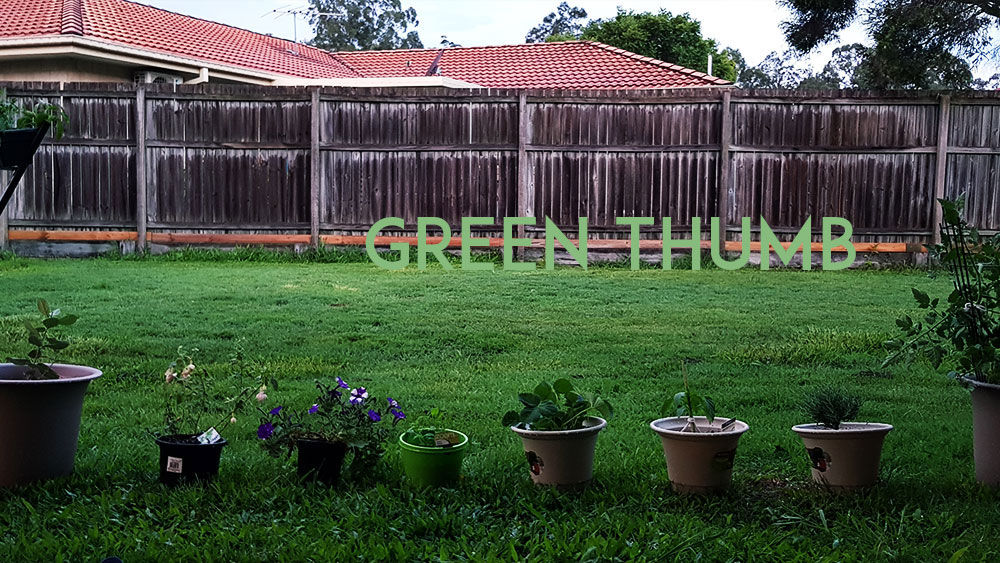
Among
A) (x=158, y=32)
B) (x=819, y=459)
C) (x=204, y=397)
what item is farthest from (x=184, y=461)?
(x=158, y=32)

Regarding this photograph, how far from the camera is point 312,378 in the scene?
16.4ft

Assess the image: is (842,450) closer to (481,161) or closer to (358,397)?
(358,397)

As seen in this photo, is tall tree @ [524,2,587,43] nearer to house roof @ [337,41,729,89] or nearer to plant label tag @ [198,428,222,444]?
house roof @ [337,41,729,89]

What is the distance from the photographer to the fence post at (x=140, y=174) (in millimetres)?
11570

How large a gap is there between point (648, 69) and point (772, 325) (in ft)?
38.1

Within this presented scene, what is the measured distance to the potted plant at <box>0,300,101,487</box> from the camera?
10.5 ft

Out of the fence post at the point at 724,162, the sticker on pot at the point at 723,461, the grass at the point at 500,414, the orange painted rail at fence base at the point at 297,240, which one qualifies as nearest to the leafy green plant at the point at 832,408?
the grass at the point at 500,414

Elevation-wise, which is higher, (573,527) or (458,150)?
(458,150)

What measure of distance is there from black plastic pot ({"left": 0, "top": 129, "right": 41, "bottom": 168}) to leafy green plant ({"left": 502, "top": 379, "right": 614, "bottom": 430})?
1.90 metres

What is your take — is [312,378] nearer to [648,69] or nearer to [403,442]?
[403,442]

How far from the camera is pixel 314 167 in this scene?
1163cm

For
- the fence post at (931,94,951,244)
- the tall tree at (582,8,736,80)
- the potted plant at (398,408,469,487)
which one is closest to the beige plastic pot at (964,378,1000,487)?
the potted plant at (398,408,469,487)

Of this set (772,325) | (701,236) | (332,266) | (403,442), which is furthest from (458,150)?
(403,442)

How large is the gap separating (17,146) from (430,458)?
180 cm
